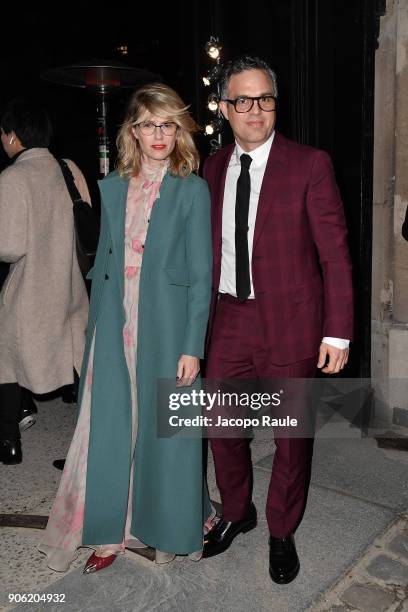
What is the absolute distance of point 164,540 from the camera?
2846 millimetres

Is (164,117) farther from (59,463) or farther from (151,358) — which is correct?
(59,463)

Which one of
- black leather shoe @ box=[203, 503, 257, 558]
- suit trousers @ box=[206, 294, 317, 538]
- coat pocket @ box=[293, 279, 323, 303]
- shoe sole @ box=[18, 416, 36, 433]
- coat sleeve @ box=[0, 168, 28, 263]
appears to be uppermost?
coat sleeve @ box=[0, 168, 28, 263]

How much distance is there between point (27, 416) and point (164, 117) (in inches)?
115

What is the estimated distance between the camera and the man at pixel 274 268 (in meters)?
2.70

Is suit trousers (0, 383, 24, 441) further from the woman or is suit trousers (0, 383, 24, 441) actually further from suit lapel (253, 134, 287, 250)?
suit lapel (253, 134, 287, 250)

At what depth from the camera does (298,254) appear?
2.75 metres

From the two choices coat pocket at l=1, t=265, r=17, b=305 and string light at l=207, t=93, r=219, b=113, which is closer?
coat pocket at l=1, t=265, r=17, b=305

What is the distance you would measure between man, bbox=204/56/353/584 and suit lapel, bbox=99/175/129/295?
1.33ft

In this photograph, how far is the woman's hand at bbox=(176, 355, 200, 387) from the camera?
2.73m

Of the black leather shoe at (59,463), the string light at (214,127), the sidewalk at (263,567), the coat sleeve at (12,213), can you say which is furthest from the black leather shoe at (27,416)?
the string light at (214,127)

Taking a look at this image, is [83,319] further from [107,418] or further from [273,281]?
[273,281]

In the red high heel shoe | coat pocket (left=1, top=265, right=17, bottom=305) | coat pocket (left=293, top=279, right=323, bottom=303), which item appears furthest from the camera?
coat pocket (left=1, top=265, right=17, bottom=305)

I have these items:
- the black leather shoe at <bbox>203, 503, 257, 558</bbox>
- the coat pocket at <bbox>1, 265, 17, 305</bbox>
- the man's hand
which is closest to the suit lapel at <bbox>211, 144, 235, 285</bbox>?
the man's hand

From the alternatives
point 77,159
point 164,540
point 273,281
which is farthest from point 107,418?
point 77,159
